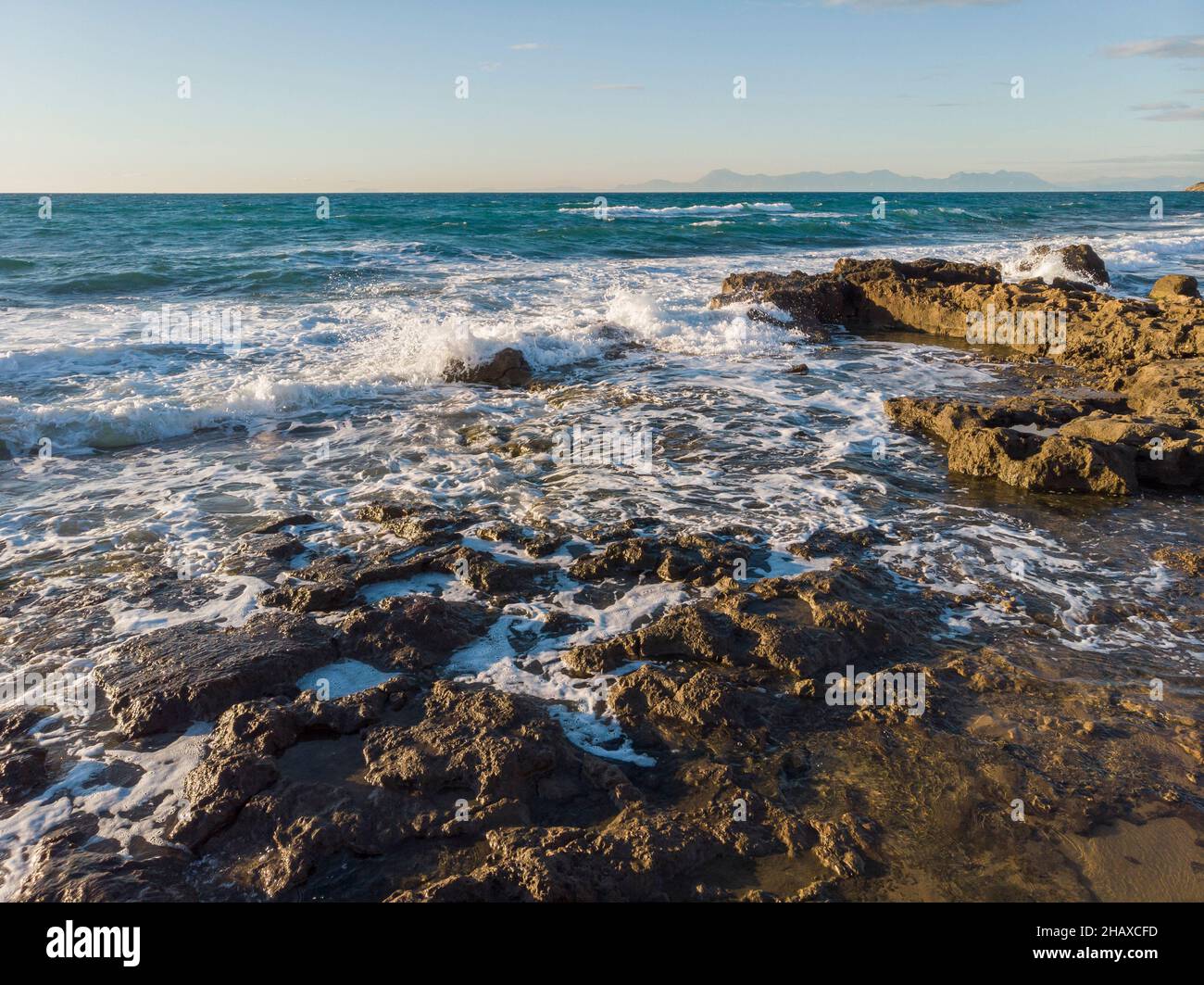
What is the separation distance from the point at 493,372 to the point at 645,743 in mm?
7115

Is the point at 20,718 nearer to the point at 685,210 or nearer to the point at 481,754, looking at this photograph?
the point at 481,754

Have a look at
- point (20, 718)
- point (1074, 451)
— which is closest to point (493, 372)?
point (1074, 451)

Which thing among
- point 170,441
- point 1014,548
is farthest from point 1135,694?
point 170,441

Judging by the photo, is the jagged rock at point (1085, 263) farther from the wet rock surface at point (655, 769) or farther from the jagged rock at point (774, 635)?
the wet rock surface at point (655, 769)

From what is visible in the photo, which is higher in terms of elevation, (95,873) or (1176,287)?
(1176,287)

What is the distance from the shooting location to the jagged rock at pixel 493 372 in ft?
32.2

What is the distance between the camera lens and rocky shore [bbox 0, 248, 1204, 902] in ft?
8.98

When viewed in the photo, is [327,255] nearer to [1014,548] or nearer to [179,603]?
[179,603]

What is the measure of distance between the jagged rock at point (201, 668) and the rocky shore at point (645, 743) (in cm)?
1

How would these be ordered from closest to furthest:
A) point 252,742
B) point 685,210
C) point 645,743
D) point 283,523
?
1. point 252,742
2. point 645,743
3. point 283,523
4. point 685,210

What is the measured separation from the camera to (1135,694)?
364cm

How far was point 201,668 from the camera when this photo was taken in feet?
12.2

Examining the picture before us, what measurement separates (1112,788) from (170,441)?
788 centimetres
